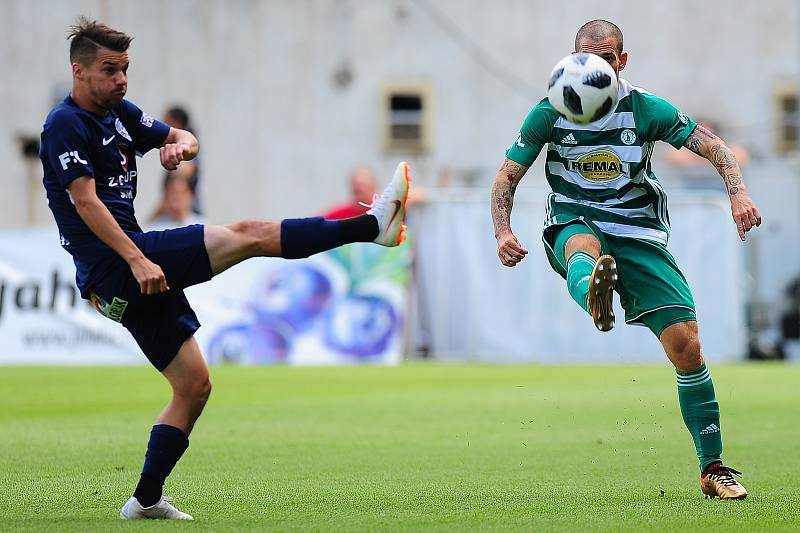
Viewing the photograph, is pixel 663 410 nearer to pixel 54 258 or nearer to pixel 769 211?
pixel 54 258

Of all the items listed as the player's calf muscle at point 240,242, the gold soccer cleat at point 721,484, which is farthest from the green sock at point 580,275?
the player's calf muscle at point 240,242

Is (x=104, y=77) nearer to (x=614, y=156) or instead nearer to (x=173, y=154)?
(x=173, y=154)

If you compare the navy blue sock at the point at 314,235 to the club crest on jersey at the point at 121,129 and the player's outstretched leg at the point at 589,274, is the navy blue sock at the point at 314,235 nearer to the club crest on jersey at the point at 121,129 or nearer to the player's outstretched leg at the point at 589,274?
the club crest on jersey at the point at 121,129

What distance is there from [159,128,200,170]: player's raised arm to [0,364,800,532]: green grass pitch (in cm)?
166

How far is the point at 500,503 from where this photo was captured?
7227 mm

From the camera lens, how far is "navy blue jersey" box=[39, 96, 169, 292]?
255 inches

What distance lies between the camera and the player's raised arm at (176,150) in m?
6.88

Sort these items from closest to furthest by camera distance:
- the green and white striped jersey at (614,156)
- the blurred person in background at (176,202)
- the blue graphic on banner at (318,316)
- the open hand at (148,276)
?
the open hand at (148,276), the green and white striped jersey at (614,156), the blurred person in background at (176,202), the blue graphic on banner at (318,316)

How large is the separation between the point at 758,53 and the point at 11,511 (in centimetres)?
3346

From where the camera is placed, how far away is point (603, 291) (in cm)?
718

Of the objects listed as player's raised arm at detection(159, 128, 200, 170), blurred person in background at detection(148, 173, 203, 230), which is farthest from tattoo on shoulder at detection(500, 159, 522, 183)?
blurred person in background at detection(148, 173, 203, 230)

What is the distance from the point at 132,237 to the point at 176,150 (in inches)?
21.0

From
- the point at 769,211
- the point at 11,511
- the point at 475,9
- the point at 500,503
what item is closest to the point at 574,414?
the point at 500,503

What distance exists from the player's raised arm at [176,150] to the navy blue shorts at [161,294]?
391 mm
